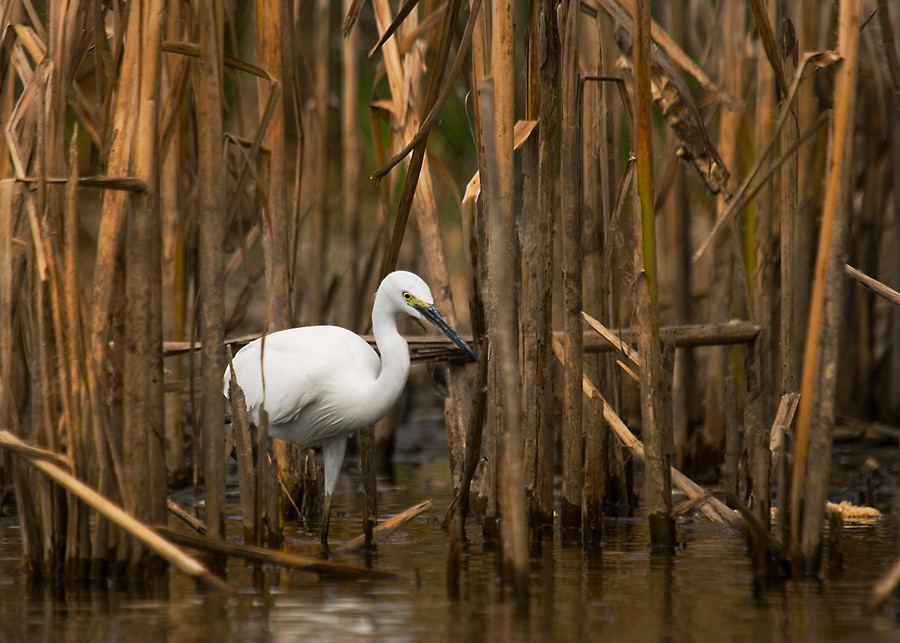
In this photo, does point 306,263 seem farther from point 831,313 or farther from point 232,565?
point 831,313

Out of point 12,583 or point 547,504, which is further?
point 547,504

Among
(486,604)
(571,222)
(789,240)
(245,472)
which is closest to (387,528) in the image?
(245,472)

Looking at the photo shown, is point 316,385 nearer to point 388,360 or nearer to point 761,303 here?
point 388,360

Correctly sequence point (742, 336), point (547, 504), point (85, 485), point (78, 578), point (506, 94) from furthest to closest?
point (742, 336) → point (547, 504) → point (506, 94) → point (78, 578) → point (85, 485)

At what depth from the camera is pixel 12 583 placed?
14.9 ft

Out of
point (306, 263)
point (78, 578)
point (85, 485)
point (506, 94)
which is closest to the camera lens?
point (85, 485)

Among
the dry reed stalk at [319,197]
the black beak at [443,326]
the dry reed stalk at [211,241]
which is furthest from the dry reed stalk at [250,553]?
the dry reed stalk at [319,197]

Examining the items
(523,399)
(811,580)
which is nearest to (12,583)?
(523,399)

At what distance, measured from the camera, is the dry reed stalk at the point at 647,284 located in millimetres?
4488

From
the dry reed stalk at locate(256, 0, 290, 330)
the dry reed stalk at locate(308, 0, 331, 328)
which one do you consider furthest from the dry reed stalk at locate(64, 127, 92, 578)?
the dry reed stalk at locate(308, 0, 331, 328)

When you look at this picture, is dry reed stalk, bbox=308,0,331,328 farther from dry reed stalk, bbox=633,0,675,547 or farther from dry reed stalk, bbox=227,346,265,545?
dry reed stalk, bbox=633,0,675,547

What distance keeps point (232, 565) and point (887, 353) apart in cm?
554

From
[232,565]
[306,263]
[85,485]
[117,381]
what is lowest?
[232,565]

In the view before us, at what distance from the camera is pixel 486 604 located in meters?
4.14
